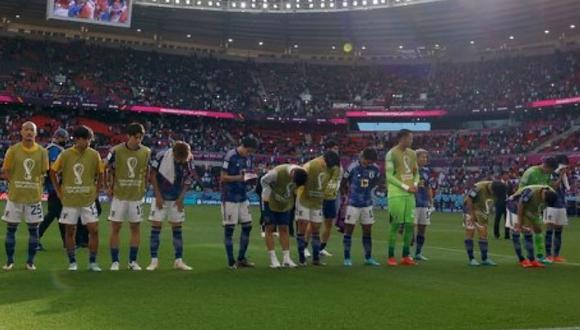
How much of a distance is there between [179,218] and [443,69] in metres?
56.1

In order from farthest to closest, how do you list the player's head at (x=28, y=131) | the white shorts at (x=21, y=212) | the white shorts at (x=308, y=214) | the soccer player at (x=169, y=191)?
the white shorts at (x=308, y=214)
the soccer player at (x=169, y=191)
the player's head at (x=28, y=131)
the white shorts at (x=21, y=212)

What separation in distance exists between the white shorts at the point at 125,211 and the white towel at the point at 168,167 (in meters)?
0.65

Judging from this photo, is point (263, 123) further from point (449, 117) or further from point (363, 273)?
point (363, 273)

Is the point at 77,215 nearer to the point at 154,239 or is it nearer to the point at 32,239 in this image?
the point at 32,239

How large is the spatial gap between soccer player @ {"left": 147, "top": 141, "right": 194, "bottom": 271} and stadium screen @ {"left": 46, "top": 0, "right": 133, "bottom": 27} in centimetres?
3470

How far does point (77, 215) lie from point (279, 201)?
3225mm

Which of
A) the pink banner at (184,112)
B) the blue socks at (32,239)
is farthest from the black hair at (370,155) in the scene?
the pink banner at (184,112)

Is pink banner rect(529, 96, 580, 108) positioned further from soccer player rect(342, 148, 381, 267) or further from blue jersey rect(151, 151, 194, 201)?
blue jersey rect(151, 151, 194, 201)

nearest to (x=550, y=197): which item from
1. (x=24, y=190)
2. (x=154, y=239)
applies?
(x=154, y=239)

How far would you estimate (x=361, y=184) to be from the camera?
11.4 meters

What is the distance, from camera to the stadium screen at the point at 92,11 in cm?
4119

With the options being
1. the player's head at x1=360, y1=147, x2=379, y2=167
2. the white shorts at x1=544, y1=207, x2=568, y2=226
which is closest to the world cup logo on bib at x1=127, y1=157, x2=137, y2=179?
the player's head at x1=360, y1=147, x2=379, y2=167

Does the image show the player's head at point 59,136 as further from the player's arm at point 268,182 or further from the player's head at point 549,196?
the player's head at point 549,196

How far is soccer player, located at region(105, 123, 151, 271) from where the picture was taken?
9789mm
